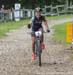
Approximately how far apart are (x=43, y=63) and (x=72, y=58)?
54.9 inches

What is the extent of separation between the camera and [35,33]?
1259 cm

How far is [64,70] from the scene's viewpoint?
1148 cm

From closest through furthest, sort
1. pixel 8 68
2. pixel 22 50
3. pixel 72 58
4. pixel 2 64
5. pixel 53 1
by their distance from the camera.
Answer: pixel 8 68 → pixel 2 64 → pixel 72 58 → pixel 22 50 → pixel 53 1

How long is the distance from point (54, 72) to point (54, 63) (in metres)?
1.53

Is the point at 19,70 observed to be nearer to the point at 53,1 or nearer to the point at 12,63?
the point at 12,63

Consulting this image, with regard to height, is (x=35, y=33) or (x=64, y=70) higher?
(x=35, y=33)

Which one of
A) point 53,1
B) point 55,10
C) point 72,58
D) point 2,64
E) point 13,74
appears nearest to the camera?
point 13,74

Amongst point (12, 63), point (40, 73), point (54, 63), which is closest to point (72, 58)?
point (54, 63)

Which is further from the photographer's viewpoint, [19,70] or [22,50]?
[22,50]

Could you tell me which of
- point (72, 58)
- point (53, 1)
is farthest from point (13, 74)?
point (53, 1)

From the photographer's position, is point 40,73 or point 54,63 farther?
point 54,63

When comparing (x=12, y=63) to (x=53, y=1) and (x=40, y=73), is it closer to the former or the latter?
(x=40, y=73)

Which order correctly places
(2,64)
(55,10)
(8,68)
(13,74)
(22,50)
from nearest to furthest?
(13,74) < (8,68) < (2,64) < (22,50) < (55,10)

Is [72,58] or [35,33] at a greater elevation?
[35,33]
